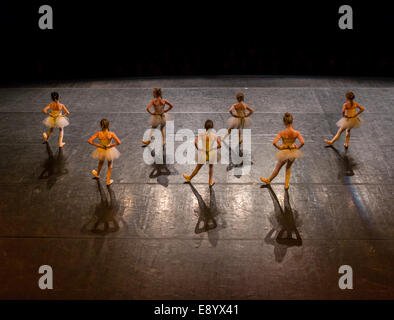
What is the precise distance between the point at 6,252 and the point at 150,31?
388 inches

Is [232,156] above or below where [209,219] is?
above

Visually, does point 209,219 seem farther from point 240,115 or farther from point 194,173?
point 240,115

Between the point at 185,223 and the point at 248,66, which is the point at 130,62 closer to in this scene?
the point at 248,66

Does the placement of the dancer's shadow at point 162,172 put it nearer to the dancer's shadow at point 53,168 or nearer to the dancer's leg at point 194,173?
the dancer's leg at point 194,173

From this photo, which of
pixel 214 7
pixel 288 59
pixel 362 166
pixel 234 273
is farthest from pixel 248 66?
pixel 234 273

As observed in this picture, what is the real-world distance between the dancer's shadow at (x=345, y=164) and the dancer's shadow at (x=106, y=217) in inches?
176

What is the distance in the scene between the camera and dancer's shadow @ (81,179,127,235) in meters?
7.07

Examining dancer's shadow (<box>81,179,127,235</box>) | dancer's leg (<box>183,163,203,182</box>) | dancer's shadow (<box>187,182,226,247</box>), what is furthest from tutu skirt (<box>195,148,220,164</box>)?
dancer's shadow (<box>81,179,127,235</box>)

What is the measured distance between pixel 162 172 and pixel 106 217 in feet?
5.61

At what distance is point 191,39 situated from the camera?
14.3m

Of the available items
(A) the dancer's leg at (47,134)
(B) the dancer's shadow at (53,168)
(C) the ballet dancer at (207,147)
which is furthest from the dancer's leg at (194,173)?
(A) the dancer's leg at (47,134)

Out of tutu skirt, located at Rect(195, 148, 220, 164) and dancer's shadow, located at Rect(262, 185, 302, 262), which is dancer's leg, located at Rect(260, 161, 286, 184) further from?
tutu skirt, located at Rect(195, 148, 220, 164)

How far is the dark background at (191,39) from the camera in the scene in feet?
45.3

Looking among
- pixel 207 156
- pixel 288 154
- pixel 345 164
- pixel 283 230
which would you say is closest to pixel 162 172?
pixel 207 156
